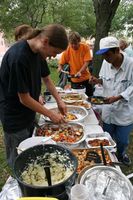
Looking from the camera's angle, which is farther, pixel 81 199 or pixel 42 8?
pixel 42 8

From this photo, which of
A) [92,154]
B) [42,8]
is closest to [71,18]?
[42,8]

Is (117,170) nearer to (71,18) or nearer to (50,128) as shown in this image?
(50,128)

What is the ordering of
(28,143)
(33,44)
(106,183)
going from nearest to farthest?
(106,183) < (28,143) < (33,44)

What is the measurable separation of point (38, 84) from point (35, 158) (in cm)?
70

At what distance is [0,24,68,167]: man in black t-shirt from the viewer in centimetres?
161

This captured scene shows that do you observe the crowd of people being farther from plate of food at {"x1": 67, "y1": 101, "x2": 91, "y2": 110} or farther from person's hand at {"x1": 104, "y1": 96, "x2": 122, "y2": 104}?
plate of food at {"x1": 67, "y1": 101, "x2": 91, "y2": 110}

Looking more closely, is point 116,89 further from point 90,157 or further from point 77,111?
point 90,157

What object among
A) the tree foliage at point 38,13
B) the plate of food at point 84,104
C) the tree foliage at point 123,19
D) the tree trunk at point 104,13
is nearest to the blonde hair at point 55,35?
the plate of food at point 84,104

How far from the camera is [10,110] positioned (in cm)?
180

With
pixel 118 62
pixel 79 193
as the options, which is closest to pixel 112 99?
pixel 118 62

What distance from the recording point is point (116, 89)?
2404mm

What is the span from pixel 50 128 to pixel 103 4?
2825 millimetres

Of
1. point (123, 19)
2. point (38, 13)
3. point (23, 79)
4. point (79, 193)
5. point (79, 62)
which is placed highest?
point (23, 79)

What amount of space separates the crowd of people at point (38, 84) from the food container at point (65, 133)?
93mm
